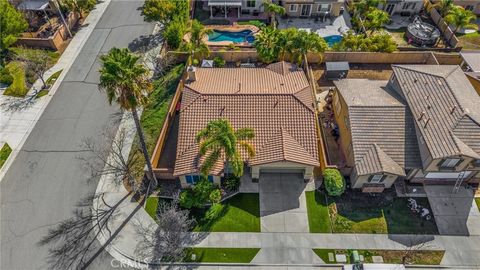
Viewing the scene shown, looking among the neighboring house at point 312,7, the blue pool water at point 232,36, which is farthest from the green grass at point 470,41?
the blue pool water at point 232,36

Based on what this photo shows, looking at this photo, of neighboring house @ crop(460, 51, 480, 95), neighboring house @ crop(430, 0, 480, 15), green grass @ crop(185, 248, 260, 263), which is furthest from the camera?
neighboring house @ crop(430, 0, 480, 15)

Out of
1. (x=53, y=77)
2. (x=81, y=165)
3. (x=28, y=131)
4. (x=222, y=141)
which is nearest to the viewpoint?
(x=222, y=141)

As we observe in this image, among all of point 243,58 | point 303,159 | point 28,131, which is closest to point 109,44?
point 28,131

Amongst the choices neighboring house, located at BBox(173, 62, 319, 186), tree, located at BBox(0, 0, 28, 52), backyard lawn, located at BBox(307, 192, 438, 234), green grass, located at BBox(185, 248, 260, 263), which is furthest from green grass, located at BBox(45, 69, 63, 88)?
backyard lawn, located at BBox(307, 192, 438, 234)

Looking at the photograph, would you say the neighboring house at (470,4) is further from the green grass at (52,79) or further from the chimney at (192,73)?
the green grass at (52,79)

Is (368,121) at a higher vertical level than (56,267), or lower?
higher

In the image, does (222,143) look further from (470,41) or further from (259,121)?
(470,41)

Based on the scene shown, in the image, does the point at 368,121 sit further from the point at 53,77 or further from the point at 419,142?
the point at 53,77

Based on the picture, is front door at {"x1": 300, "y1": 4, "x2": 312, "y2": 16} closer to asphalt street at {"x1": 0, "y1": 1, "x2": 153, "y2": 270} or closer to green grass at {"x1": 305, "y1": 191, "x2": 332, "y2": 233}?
asphalt street at {"x1": 0, "y1": 1, "x2": 153, "y2": 270}
